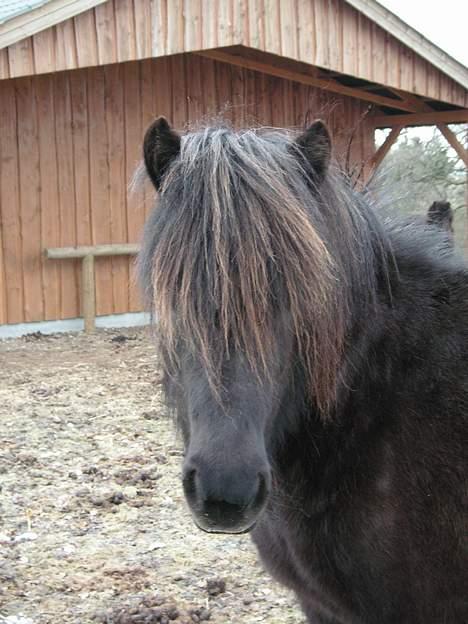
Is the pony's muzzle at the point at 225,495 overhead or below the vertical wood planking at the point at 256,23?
below

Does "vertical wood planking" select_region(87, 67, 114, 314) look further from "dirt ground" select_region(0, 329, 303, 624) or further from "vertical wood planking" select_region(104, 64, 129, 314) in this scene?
"dirt ground" select_region(0, 329, 303, 624)

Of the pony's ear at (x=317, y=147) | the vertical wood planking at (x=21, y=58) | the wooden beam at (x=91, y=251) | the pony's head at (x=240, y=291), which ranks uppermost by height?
the vertical wood planking at (x=21, y=58)

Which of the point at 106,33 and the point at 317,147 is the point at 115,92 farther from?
the point at 317,147

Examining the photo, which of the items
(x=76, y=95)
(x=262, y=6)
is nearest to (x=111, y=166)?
(x=76, y=95)

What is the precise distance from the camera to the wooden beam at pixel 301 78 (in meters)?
9.96

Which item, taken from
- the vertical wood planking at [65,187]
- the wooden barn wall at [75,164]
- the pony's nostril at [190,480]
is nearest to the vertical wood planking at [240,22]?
the wooden barn wall at [75,164]

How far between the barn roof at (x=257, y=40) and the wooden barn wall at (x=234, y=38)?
11 millimetres

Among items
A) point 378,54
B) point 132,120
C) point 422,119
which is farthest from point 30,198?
point 422,119

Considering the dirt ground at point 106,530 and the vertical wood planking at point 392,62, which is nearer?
the dirt ground at point 106,530

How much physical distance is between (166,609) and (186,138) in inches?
83.0

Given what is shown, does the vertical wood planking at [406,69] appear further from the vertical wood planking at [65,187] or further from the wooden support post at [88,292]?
the wooden support post at [88,292]

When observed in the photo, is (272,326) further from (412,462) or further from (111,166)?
(111,166)

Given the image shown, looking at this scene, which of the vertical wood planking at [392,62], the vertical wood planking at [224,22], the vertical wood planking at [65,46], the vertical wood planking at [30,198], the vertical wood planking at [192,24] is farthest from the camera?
the vertical wood planking at [392,62]

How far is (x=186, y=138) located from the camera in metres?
2.07
